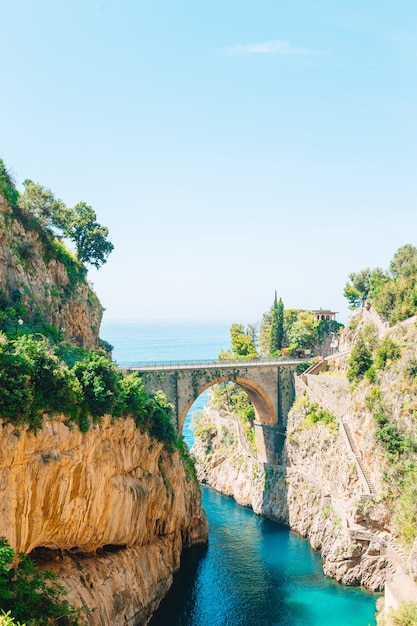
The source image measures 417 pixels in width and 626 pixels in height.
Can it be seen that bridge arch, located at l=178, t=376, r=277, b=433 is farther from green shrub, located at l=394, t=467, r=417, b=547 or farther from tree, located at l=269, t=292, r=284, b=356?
green shrub, located at l=394, t=467, r=417, b=547

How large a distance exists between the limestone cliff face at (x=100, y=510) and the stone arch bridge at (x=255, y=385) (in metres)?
9.18

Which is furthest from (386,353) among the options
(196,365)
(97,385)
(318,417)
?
(97,385)

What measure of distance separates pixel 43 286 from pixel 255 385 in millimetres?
24402

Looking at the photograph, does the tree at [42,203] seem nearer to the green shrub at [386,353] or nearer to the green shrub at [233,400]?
the green shrub at [386,353]

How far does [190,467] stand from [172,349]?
131622mm

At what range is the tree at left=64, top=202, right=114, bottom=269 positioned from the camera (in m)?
41.6

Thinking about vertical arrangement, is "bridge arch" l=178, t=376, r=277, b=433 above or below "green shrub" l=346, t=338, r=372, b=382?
below

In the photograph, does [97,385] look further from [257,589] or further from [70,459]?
[257,589]

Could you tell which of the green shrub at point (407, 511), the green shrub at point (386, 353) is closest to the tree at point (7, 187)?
the green shrub at point (386, 353)

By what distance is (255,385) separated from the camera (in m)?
51.4

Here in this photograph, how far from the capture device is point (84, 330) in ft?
126

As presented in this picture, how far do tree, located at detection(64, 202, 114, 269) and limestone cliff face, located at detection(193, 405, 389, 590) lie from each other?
2241 cm

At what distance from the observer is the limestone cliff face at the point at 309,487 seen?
35469 mm

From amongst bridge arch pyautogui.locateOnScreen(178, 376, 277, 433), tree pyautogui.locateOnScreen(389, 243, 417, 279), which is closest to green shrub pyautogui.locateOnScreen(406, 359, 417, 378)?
bridge arch pyautogui.locateOnScreen(178, 376, 277, 433)
